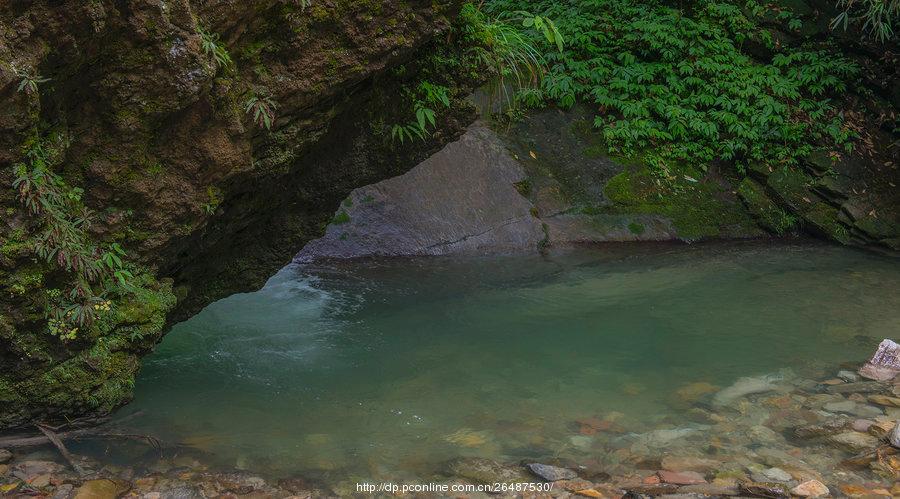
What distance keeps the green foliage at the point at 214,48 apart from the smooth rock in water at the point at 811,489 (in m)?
3.39

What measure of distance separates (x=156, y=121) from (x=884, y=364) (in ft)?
16.0

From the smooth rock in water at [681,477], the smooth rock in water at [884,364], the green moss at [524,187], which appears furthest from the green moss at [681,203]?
the smooth rock in water at [681,477]

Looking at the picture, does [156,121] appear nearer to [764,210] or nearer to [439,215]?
[439,215]

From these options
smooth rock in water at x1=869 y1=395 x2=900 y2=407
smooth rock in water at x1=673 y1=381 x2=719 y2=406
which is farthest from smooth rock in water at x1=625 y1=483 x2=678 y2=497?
smooth rock in water at x1=869 y1=395 x2=900 y2=407

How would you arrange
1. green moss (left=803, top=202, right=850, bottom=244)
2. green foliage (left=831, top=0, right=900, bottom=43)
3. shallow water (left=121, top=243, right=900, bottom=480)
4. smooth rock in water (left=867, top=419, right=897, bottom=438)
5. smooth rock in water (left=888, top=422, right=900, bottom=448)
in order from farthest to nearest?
green moss (left=803, top=202, right=850, bottom=244) → green foliage (left=831, top=0, right=900, bottom=43) → shallow water (left=121, top=243, right=900, bottom=480) → smooth rock in water (left=867, top=419, right=897, bottom=438) → smooth rock in water (left=888, top=422, right=900, bottom=448)

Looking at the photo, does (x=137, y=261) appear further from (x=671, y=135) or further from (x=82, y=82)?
(x=671, y=135)

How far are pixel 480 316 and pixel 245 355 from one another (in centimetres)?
204

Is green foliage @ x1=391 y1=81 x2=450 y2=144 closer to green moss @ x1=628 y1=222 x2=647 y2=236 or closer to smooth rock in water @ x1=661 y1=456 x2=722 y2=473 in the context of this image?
smooth rock in water @ x1=661 y1=456 x2=722 y2=473

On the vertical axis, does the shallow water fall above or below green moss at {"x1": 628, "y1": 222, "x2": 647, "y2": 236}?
below

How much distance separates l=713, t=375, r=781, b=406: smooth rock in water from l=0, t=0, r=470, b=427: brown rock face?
9.38 feet

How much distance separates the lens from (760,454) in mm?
4043

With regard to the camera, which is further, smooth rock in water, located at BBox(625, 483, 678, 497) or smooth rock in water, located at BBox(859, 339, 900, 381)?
smooth rock in water, located at BBox(859, 339, 900, 381)

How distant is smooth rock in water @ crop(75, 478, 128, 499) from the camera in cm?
349

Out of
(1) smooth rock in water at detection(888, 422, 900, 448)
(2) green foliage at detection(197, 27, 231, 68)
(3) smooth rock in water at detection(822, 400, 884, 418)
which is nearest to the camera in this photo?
(2) green foliage at detection(197, 27, 231, 68)
